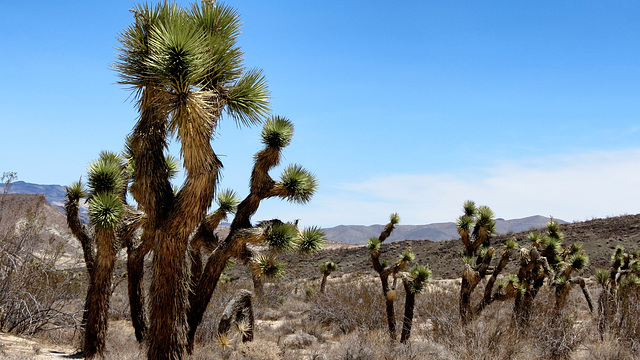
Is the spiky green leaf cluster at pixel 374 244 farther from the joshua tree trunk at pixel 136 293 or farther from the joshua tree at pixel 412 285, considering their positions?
the joshua tree trunk at pixel 136 293

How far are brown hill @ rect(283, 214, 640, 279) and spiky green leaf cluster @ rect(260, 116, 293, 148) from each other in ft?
65.3

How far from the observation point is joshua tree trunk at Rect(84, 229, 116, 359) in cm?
862

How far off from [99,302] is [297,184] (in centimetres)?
436

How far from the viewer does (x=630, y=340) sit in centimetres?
877

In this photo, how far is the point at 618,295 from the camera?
33.8 feet

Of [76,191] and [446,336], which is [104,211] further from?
[446,336]


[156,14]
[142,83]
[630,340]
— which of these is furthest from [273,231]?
[630,340]

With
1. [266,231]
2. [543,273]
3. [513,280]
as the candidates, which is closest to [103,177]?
[266,231]

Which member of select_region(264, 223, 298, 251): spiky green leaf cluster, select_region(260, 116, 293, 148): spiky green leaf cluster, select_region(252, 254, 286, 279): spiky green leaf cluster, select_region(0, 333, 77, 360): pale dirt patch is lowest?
select_region(0, 333, 77, 360): pale dirt patch

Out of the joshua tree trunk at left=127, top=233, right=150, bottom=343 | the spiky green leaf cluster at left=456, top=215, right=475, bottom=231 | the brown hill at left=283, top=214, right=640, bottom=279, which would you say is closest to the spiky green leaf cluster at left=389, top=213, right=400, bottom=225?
the spiky green leaf cluster at left=456, top=215, right=475, bottom=231

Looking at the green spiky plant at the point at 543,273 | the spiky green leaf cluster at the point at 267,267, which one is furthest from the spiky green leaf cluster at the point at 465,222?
the spiky green leaf cluster at the point at 267,267

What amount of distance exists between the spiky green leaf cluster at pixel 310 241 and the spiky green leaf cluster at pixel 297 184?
0.70 m

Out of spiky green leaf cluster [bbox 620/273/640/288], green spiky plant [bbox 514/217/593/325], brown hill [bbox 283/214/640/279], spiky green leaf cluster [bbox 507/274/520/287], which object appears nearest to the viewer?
green spiky plant [bbox 514/217/593/325]

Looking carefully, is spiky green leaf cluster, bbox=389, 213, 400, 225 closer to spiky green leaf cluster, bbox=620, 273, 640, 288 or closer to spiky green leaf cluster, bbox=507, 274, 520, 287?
spiky green leaf cluster, bbox=507, 274, 520, 287
